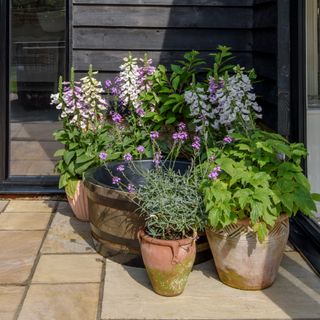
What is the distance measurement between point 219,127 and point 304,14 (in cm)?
76

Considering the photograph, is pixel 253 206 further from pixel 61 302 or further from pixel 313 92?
pixel 313 92

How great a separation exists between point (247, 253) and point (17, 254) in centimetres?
121

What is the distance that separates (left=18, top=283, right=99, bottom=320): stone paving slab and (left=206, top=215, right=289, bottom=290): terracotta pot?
570mm

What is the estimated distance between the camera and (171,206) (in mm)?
2334

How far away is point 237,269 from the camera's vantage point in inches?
91.9

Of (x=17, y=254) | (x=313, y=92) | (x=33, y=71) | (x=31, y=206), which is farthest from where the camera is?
(x=33, y=71)

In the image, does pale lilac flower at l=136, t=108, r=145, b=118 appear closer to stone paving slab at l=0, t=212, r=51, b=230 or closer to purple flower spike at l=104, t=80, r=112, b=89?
purple flower spike at l=104, t=80, r=112, b=89

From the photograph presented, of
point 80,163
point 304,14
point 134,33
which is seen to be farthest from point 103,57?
point 304,14

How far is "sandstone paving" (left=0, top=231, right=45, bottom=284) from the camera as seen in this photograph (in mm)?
2516

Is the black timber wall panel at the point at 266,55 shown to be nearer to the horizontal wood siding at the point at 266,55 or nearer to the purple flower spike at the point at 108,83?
the horizontal wood siding at the point at 266,55

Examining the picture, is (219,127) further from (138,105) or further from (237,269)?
(237,269)

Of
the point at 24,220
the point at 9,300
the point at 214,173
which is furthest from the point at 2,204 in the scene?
the point at 214,173

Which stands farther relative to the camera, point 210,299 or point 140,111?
point 140,111

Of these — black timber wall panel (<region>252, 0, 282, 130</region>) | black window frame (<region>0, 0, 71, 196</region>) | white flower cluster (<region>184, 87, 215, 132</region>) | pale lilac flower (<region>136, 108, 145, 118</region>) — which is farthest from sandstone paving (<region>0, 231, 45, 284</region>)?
black timber wall panel (<region>252, 0, 282, 130</region>)
